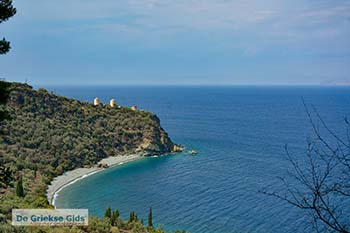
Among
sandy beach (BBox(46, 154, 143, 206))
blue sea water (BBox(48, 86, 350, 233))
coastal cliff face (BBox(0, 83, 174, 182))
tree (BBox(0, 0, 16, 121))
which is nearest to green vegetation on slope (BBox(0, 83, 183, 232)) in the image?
coastal cliff face (BBox(0, 83, 174, 182))

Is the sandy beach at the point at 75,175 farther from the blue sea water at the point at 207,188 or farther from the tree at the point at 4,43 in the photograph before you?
the tree at the point at 4,43

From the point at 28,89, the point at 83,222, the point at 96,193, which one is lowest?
the point at 96,193

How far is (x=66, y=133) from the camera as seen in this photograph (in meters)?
62.2

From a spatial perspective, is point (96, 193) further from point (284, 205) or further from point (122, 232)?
point (284, 205)

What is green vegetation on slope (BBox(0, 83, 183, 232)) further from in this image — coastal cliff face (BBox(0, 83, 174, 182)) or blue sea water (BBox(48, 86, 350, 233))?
blue sea water (BBox(48, 86, 350, 233))

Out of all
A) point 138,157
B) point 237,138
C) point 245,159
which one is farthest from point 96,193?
point 237,138

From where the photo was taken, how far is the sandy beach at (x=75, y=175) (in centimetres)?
4322

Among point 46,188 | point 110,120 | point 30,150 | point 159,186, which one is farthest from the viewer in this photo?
point 110,120

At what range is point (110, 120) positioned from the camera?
72.2 m

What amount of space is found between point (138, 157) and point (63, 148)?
1239 centimetres

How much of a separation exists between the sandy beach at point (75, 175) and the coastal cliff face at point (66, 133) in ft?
4.64

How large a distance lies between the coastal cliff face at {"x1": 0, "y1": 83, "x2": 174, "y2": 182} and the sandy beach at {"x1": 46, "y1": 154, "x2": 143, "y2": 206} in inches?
55.7

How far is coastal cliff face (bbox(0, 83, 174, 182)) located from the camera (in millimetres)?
53281

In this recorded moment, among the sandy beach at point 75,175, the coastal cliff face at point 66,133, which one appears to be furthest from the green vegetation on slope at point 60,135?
the sandy beach at point 75,175
